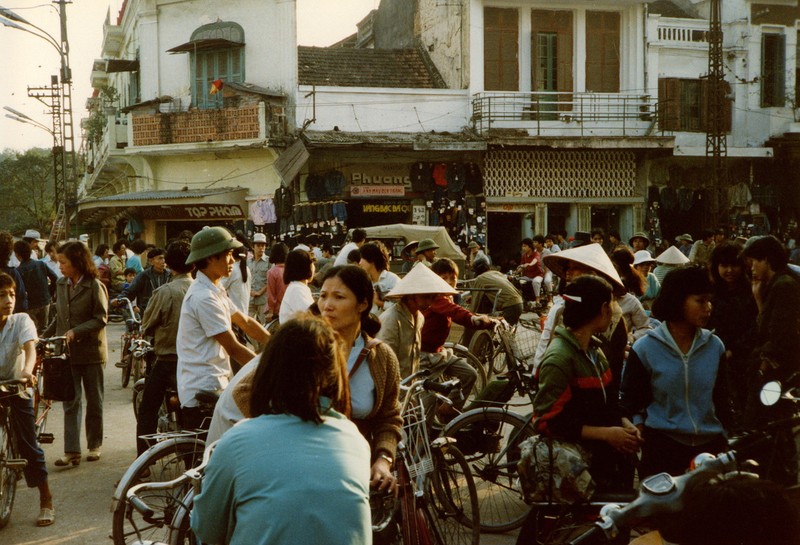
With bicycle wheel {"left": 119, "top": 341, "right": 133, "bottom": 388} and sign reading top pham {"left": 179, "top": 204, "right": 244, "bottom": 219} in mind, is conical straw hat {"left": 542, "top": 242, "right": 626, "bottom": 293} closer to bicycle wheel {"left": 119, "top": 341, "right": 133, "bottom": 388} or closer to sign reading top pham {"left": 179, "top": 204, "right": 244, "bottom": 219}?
bicycle wheel {"left": 119, "top": 341, "right": 133, "bottom": 388}

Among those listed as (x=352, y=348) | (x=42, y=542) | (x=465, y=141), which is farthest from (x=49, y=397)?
(x=465, y=141)

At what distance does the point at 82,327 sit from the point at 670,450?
4910 millimetres

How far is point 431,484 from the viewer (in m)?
4.98

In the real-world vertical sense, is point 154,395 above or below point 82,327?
below

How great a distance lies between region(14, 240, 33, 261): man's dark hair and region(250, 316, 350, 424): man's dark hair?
26.7 feet

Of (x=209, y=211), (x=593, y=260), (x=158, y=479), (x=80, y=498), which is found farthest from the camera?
(x=209, y=211)

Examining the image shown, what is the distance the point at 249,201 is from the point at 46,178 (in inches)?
1323

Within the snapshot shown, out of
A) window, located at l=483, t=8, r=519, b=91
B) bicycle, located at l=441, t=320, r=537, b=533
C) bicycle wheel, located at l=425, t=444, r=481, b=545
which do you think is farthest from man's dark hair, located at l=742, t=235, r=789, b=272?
window, located at l=483, t=8, r=519, b=91

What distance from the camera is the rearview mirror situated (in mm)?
3536

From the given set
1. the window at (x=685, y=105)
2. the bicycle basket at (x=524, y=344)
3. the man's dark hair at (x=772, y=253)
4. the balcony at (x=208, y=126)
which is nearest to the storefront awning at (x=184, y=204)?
the balcony at (x=208, y=126)

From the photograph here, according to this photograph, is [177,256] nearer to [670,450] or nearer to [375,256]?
[375,256]

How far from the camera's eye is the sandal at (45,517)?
235 inches

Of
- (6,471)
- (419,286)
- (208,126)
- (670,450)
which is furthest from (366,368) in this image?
(208,126)

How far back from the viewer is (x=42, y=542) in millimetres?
5637
